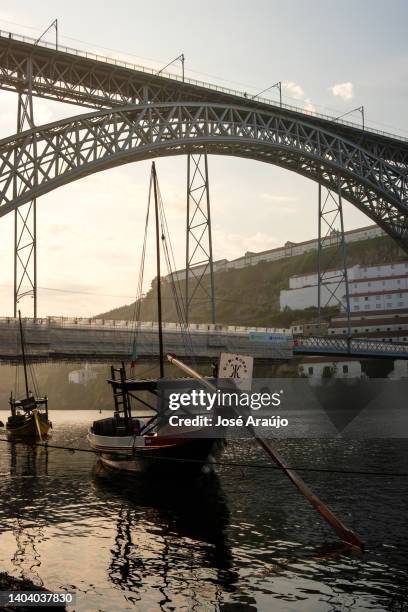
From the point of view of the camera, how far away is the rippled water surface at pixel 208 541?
49.4 ft

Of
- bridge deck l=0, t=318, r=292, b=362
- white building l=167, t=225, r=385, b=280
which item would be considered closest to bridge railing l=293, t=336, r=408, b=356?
bridge deck l=0, t=318, r=292, b=362

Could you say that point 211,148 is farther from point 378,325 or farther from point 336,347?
point 378,325

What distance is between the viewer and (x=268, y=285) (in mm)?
179375

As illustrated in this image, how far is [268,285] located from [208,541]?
161 meters

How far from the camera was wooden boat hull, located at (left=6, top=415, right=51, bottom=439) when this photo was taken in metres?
52.9

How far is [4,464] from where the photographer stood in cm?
4000

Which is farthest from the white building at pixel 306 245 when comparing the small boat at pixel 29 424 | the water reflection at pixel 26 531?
the water reflection at pixel 26 531

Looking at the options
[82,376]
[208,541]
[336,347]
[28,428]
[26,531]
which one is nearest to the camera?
[208,541]

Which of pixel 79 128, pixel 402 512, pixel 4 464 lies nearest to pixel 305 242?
pixel 79 128

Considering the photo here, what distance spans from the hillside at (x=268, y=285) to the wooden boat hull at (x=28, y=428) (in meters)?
93.3

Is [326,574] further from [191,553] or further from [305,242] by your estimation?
[305,242]

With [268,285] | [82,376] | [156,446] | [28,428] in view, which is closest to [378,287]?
[268,285]

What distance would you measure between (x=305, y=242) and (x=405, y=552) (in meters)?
171

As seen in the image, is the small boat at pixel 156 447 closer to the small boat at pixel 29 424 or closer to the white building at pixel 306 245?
the small boat at pixel 29 424
